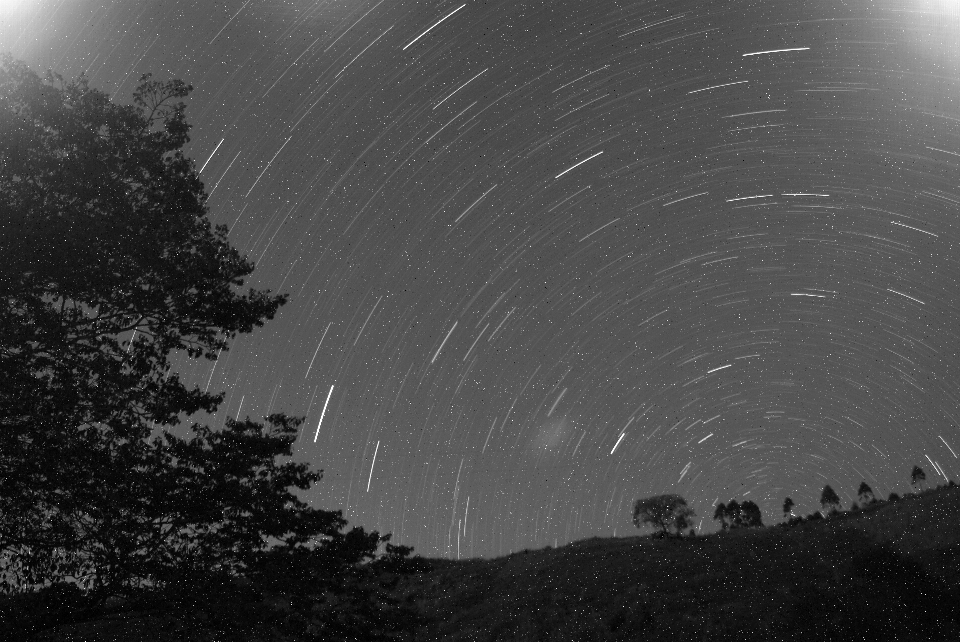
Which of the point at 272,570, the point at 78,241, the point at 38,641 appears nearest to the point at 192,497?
the point at 272,570

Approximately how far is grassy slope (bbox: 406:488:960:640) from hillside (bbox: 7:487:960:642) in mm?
62

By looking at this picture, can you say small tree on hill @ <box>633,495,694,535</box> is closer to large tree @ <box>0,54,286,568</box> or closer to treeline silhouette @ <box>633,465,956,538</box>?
treeline silhouette @ <box>633,465,956,538</box>

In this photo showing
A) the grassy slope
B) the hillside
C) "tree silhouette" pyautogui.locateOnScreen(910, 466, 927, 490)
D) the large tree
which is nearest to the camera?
the large tree

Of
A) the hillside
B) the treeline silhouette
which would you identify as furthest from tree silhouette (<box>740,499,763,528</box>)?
the hillside

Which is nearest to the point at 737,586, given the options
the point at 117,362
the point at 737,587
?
the point at 737,587

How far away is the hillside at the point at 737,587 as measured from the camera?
71.8 ft

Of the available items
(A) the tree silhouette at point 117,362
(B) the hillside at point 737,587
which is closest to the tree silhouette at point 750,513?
(B) the hillside at point 737,587

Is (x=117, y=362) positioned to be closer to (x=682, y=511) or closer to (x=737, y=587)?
(x=737, y=587)

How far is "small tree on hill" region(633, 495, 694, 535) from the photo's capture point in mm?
75125

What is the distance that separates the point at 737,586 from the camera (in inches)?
1024

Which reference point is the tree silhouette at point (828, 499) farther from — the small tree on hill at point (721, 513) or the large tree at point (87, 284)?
the large tree at point (87, 284)

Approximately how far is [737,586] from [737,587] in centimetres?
13

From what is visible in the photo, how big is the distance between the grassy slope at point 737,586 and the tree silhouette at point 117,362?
8.81m

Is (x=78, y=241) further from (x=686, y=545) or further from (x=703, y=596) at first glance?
(x=686, y=545)
